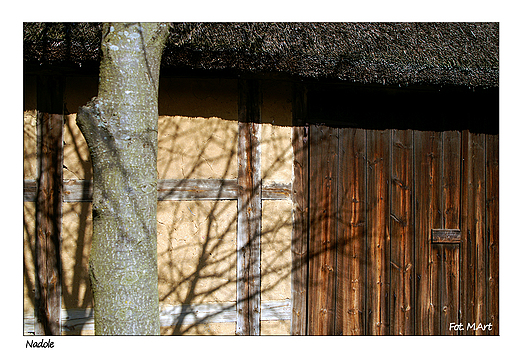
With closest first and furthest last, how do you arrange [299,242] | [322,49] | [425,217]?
1. [322,49]
2. [299,242]
3. [425,217]

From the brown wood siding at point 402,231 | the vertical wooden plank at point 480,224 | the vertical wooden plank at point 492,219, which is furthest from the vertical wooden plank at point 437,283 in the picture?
the vertical wooden plank at point 492,219

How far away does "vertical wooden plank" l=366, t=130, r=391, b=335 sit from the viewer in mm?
2342

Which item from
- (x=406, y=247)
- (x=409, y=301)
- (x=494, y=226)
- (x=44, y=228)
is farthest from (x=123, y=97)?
(x=494, y=226)

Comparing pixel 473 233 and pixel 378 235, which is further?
pixel 473 233

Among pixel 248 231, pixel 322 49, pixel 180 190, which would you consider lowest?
pixel 248 231

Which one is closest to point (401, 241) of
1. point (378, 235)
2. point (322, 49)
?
point (378, 235)

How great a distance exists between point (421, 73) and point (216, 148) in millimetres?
1463

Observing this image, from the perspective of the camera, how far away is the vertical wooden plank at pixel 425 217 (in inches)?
94.0

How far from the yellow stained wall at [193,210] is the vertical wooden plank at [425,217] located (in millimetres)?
993

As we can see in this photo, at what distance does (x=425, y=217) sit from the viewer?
2.40 meters

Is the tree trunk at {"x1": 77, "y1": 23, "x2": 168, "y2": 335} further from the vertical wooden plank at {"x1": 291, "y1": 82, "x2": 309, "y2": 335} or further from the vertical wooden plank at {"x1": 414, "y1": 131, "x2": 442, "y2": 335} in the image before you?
the vertical wooden plank at {"x1": 414, "y1": 131, "x2": 442, "y2": 335}

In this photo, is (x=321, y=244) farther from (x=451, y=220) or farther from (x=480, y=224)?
(x=480, y=224)

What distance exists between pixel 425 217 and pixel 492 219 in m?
0.57

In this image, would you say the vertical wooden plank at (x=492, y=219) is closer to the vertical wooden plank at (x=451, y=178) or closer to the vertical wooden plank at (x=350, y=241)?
the vertical wooden plank at (x=451, y=178)
